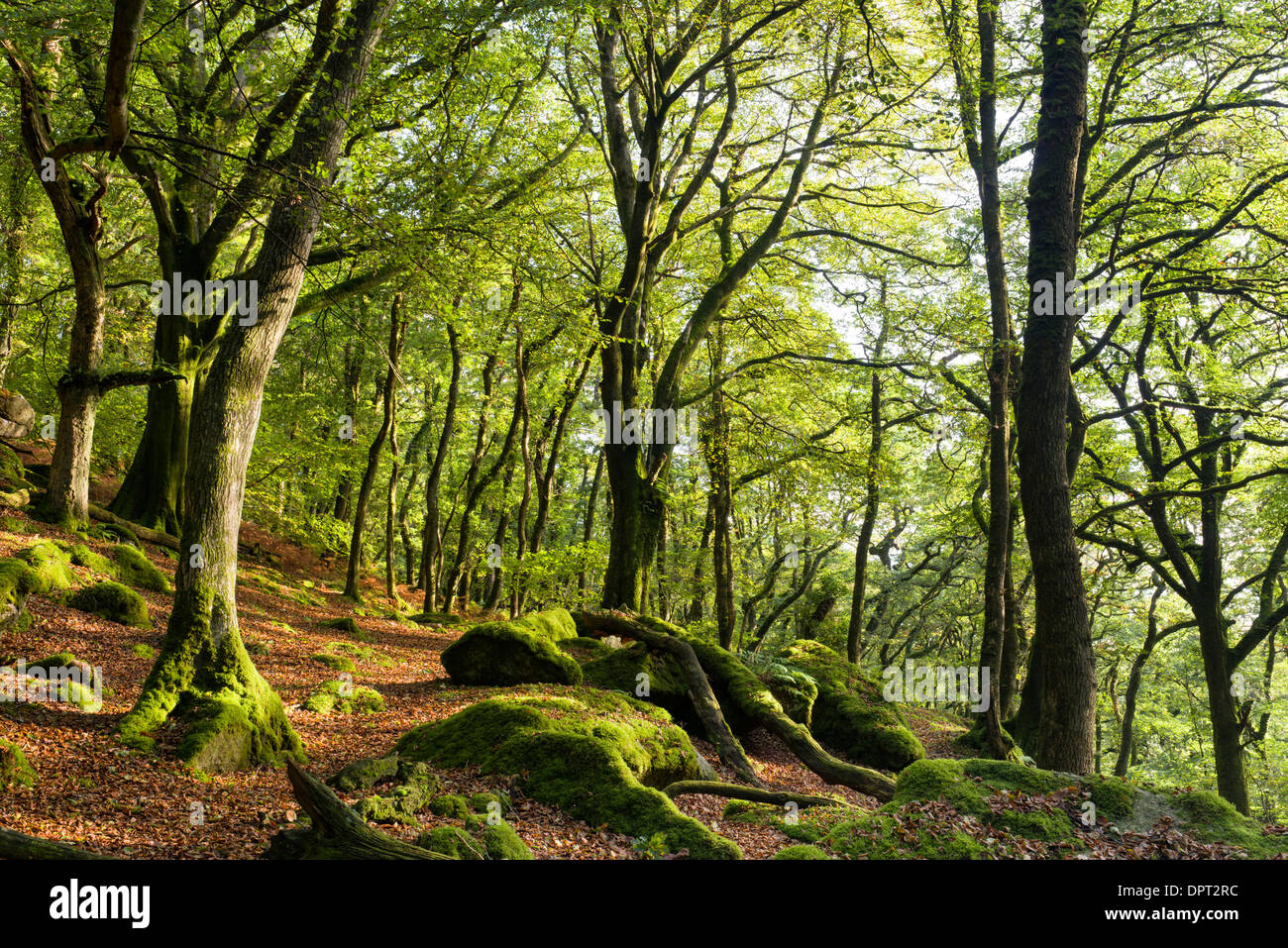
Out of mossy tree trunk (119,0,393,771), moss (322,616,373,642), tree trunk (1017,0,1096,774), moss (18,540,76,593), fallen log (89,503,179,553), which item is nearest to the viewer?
mossy tree trunk (119,0,393,771)

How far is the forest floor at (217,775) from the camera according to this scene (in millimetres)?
4691

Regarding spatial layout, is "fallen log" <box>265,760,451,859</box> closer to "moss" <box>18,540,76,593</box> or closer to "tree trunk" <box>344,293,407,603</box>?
"moss" <box>18,540,76,593</box>

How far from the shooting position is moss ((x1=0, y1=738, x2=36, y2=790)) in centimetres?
493

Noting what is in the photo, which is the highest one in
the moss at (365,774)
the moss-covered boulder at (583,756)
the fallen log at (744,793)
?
the moss at (365,774)

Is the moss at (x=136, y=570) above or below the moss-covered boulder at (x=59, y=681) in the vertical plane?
above

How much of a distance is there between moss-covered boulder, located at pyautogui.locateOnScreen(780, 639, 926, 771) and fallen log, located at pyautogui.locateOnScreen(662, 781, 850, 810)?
4.19 meters

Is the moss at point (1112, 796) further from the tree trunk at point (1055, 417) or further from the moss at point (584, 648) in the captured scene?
the moss at point (584, 648)

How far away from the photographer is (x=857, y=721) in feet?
42.1

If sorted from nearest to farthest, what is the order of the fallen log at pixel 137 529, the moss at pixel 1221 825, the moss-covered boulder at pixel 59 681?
the moss at pixel 1221 825, the moss-covered boulder at pixel 59 681, the fallen log at pixel 137 529

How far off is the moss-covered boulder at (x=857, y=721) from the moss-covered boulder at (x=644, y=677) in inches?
125

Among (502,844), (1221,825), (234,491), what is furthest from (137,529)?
(1221,825)

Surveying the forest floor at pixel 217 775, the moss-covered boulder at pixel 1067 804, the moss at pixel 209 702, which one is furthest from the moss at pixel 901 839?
the moss at pixel 209 702

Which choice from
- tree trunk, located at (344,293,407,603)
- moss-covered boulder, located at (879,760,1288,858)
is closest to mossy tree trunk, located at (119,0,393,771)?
moss-covered boulder, located at (879,760,1288,858)
